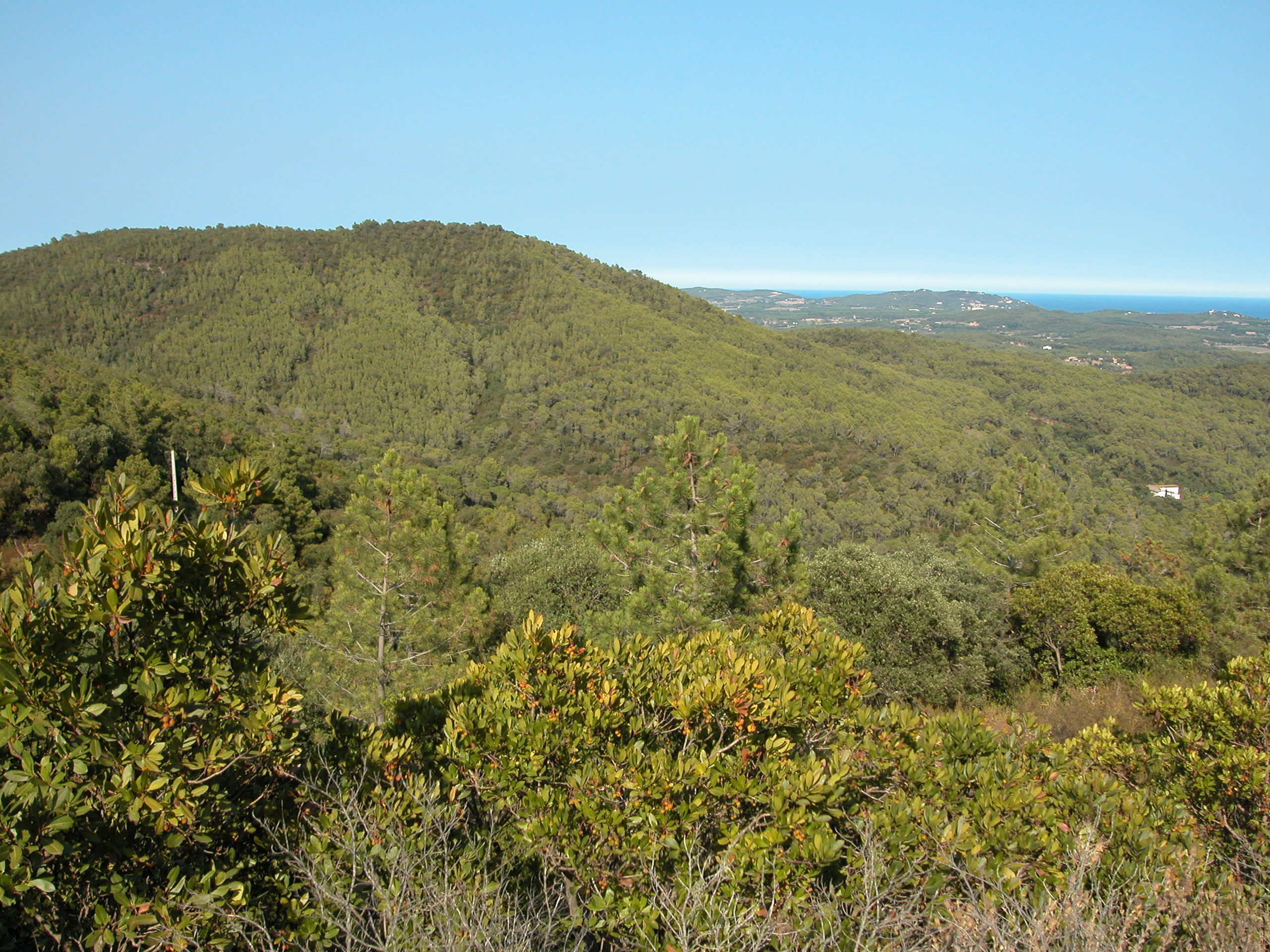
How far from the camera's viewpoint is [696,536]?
7.96 meters

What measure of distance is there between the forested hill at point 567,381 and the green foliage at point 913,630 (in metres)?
22.3

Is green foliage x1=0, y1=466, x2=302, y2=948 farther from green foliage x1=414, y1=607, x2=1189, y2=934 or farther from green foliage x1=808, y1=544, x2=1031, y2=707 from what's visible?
green foliage x1=808, y1=544, x2=1031, y2=707

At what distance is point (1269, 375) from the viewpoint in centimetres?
6925

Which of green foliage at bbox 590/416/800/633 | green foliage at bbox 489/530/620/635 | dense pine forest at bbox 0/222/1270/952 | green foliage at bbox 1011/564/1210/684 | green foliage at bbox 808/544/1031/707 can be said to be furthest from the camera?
green foliage at bbox 489/530/620/635

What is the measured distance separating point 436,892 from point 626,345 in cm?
6654

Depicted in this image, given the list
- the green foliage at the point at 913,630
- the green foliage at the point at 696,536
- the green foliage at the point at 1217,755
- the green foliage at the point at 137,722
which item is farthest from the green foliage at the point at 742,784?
the green foliage at the point at 913,630

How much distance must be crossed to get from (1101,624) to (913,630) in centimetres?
360

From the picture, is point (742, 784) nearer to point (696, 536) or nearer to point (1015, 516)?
point (696, 536)

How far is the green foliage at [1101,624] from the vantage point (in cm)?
1002

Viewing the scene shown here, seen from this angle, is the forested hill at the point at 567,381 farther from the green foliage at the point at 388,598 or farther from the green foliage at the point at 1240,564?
the green foliage at the point at 388,598

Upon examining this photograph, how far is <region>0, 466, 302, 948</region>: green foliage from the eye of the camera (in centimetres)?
162

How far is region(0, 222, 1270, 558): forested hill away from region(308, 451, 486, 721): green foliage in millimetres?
26535

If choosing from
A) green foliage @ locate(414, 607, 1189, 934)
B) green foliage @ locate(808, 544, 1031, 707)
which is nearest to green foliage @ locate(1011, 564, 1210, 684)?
green foliage @ locate(808, 544, 1031, 707)

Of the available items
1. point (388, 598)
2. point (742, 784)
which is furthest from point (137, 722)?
point (388, 598)
